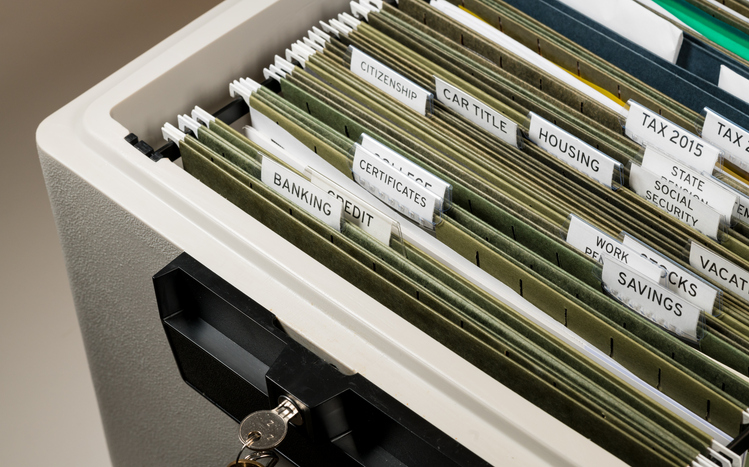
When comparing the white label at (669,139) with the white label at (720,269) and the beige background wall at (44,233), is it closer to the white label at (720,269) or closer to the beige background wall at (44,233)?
the white label at (720,269)

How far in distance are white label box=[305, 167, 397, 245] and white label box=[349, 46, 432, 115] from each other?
169 millimetres

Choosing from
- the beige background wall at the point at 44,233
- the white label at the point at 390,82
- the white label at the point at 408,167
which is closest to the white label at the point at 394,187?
the white label at the point at 408,167

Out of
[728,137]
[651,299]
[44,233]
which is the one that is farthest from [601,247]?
[44,233]

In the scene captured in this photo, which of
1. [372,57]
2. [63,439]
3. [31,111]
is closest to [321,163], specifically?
[372,57]

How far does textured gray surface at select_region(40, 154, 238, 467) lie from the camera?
2.89ft

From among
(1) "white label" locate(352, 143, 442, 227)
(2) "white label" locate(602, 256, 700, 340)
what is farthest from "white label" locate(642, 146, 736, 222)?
(1) "white label" locate(352, 143, 442, 227)

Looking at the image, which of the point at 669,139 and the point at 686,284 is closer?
the point at 686,284

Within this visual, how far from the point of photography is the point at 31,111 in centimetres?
156

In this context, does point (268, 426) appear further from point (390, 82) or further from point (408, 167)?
point (390, 82)

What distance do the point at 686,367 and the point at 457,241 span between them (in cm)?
24

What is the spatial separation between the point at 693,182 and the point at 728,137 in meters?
0.08

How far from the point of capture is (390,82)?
0.95 metres

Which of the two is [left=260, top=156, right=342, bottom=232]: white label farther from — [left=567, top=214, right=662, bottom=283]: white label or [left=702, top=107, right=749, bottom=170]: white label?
[left=702, top=107, right=749, bottom=170]: white label

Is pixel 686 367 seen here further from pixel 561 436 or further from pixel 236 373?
pixel 236 373
